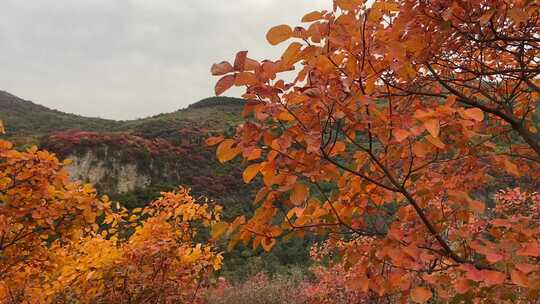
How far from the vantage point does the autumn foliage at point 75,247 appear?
9.63ft

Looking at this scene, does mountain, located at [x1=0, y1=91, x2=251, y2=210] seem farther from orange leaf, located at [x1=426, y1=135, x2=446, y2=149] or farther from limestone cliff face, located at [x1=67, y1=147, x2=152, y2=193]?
orange leaf, located at [x1=426, y1=135, x2=446, y2=149]

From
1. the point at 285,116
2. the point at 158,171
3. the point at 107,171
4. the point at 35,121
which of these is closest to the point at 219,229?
the point at 285,116

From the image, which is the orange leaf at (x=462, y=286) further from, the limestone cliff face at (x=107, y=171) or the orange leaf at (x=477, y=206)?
the limestone cliff face at (x=107, y=171)

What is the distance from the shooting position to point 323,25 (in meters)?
1.30

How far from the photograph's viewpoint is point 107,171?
20.9 meters

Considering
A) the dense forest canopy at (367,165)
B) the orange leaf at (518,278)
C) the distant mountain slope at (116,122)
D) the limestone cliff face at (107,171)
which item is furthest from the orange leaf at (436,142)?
the distant mountain slope at (116,122)

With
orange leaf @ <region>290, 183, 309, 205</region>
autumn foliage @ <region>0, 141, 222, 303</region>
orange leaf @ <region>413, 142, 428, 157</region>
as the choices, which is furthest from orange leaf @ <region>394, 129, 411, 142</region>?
autumn foliage @ <region>0, 141, 222, 303</region>

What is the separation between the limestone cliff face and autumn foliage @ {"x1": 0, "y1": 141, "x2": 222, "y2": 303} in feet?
55.5

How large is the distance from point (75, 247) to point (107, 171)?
59.4 ft

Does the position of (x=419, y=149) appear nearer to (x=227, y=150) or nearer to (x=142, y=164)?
(x=227, y=150)

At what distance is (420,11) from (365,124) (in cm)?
80

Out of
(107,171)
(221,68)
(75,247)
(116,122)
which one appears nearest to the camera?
(221,68)

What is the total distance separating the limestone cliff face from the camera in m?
20.1

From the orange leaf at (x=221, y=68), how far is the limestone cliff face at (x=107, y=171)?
20.2 m
